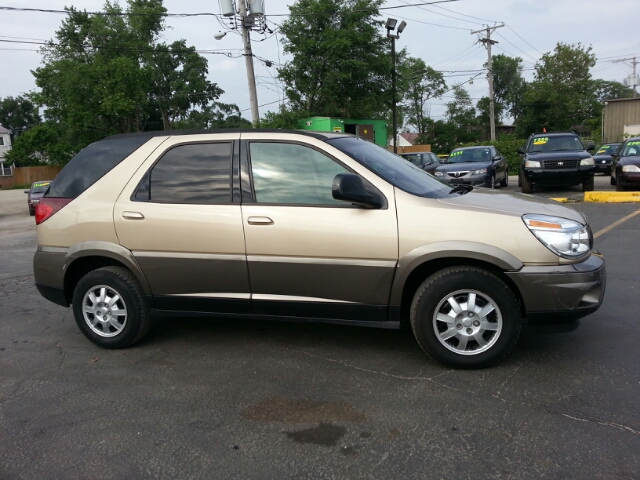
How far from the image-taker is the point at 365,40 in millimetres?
31797

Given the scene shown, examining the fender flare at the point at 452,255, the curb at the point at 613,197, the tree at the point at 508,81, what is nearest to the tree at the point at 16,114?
the tree at the point at 508,81

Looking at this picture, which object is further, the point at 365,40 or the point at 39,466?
the point at 365,40

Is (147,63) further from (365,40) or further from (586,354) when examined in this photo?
(586,354)

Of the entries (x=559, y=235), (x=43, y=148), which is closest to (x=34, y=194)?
(x=559, y=235)

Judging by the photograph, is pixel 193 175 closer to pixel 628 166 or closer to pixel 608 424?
pixel 608 424

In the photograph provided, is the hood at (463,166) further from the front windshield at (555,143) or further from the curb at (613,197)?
the curb at (613,197)

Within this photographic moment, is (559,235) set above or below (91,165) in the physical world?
below

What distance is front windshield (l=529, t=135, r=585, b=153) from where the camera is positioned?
608 inches

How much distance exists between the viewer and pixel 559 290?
370 centimetres

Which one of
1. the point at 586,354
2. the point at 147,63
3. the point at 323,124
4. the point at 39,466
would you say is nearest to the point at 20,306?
the point at 39,466

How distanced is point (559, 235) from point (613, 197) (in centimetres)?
1108

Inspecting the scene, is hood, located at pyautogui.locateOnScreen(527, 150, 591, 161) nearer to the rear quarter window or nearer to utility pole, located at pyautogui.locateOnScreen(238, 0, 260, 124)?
utility pole, located at pyautogui.locateOnScreen(238, 0, 260, 124)

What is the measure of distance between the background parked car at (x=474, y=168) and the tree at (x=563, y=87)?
3690cm

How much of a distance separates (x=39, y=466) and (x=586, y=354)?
3.67m
